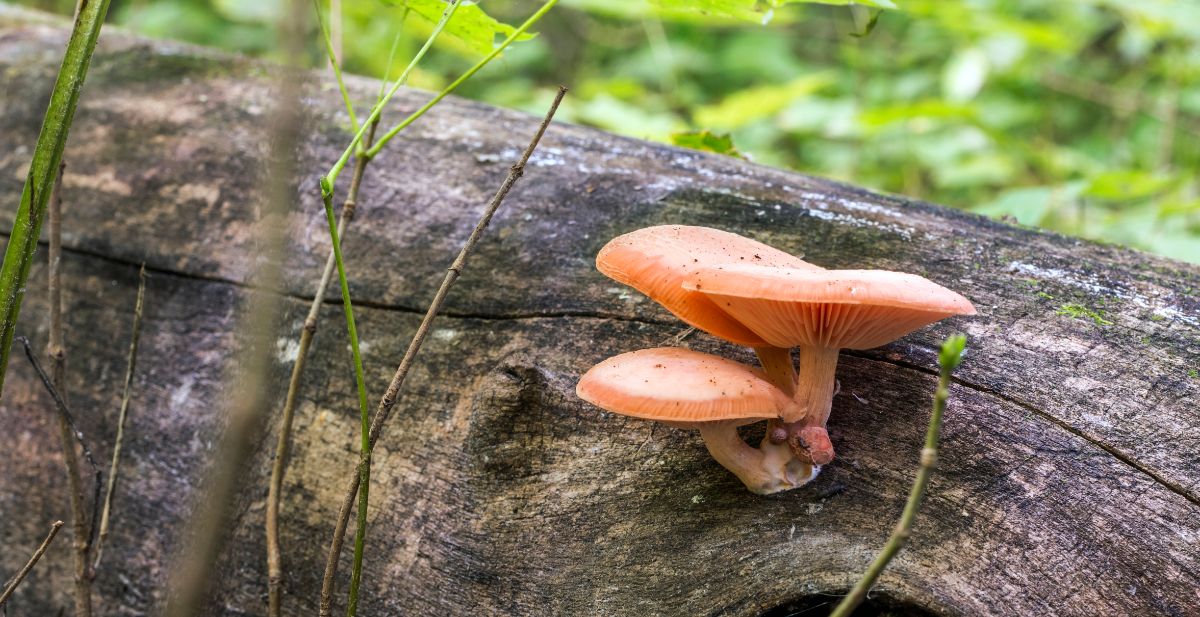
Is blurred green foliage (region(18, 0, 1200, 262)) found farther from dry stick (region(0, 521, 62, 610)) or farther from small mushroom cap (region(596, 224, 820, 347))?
dry stick (region(0, 521, 62, 610))

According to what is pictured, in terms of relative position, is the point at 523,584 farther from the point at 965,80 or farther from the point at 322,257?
the point at 965,80

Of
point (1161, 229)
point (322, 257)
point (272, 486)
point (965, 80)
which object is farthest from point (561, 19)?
point (272, 486)

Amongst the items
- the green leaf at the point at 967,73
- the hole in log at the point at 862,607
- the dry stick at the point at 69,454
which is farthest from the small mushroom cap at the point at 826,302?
the green leaf at the point at 967,73

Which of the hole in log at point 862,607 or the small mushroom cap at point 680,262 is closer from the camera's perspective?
the small mushroom cap at point 680,262

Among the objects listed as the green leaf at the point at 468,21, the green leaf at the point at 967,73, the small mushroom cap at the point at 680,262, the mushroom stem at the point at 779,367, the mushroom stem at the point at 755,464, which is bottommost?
the mushroom stem at the point at 755,464

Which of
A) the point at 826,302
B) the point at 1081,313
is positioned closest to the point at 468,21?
the point at 826,302

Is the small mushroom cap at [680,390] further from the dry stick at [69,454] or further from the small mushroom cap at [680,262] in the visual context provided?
the dry stick at [69,454]

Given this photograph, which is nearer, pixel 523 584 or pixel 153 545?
pixel 523 584
